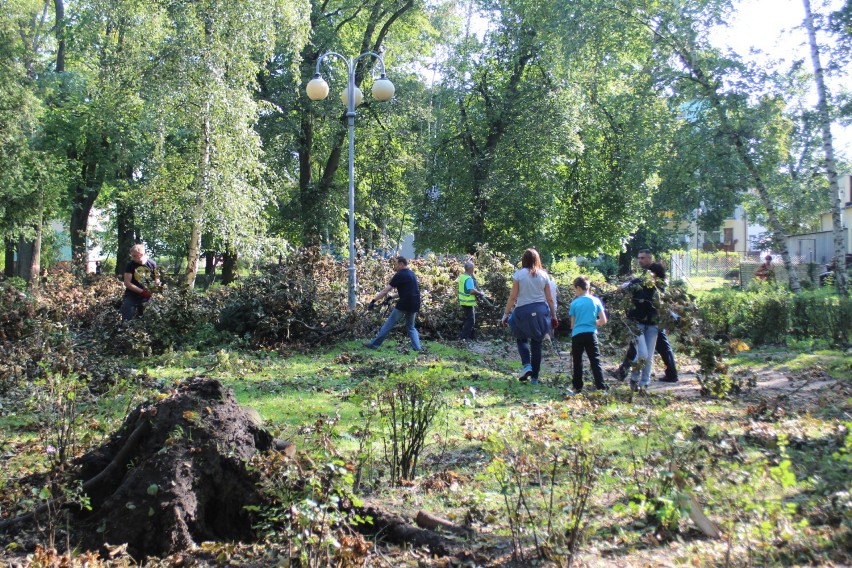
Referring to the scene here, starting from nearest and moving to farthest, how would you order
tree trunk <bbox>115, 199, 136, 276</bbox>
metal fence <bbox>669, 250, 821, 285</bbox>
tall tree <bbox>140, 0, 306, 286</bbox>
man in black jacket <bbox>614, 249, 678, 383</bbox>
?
1. man in black jacket <bbox>614, 249, 678, 383</bbox>
2. tall tree <bbox>140, 0, 306, 286</bbox>
3. tree trunk <bbox>115, 199, 136, 276</bbox>
4. metal fence <bbox>669, 250, 821, 285</bbox>

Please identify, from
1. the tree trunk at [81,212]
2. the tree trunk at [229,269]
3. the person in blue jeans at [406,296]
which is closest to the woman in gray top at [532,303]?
the person in blue jeans at [406,296]

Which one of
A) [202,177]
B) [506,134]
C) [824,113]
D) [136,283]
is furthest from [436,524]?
[506,134]

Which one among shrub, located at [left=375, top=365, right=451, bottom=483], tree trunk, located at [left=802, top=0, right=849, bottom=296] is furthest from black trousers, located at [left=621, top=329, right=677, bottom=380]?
tree trunk, located at [left=802, top=0, right=849, bottom=296]

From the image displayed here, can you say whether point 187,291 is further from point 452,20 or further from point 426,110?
point 452,20

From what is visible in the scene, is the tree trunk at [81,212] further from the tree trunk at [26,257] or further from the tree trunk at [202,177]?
the tree trunk at [202,177]

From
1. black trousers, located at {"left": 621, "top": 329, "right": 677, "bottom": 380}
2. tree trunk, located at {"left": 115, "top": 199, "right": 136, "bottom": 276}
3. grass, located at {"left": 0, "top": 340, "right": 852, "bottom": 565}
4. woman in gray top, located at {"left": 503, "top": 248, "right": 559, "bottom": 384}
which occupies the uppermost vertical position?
tree trunk, located at {"left": 115, "top": 199, "right": 136, "bottom": 276}

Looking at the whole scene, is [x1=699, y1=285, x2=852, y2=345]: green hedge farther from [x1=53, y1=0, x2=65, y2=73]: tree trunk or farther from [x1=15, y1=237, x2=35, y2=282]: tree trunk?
[x1=53, y1=0, x2=65, y2=73]: tree trunk

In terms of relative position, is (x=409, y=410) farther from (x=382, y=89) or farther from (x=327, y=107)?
(x=327, y=107)

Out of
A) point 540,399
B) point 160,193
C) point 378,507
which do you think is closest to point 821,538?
point 378,507

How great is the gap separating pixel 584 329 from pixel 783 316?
359 inches

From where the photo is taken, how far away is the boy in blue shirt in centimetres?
959

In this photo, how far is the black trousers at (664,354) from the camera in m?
10.9

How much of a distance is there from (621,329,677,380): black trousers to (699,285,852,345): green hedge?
4.68m

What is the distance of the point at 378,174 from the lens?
3241cm
